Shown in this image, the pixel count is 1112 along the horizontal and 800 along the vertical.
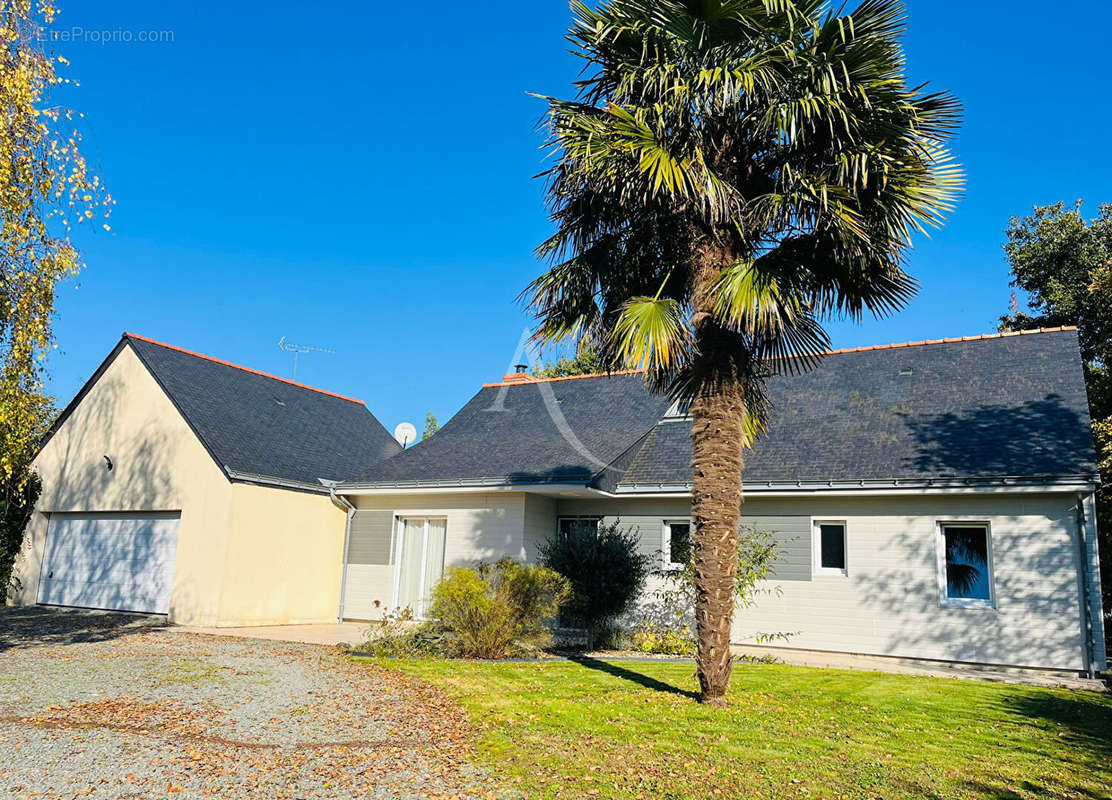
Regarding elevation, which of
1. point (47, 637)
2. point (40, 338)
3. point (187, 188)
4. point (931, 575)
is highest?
point (187, 188)

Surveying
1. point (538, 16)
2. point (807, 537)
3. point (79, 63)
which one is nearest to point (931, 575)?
point (807, 537)

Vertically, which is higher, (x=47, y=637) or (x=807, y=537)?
(x=807, y=537)

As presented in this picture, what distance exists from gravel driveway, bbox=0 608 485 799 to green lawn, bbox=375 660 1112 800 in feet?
1.96

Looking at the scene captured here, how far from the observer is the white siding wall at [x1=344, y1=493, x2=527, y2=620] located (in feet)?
51.8

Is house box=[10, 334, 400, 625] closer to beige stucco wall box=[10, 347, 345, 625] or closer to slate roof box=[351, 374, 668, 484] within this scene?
beige stucco wall box=[10, 347, 345, 625]

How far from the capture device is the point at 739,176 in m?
9.08

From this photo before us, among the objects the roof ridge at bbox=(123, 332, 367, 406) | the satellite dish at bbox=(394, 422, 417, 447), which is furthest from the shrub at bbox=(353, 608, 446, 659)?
the satellite dish at bbox=(394, 422, 417, 447)

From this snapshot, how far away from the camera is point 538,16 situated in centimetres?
1241

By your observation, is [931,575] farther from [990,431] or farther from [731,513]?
[731,513]

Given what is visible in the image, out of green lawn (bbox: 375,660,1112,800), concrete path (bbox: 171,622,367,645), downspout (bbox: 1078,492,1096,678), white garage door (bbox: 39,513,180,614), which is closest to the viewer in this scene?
green lawn (bbox: 375,660,1112,800)

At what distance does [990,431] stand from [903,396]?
6.69 feet

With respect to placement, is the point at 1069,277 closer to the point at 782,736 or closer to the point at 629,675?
the point at 629,675

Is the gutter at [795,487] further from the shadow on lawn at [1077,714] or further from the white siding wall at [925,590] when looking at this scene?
the shadow on lawn at [1077,714]

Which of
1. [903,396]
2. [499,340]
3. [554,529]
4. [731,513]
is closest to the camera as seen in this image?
[731,513]
